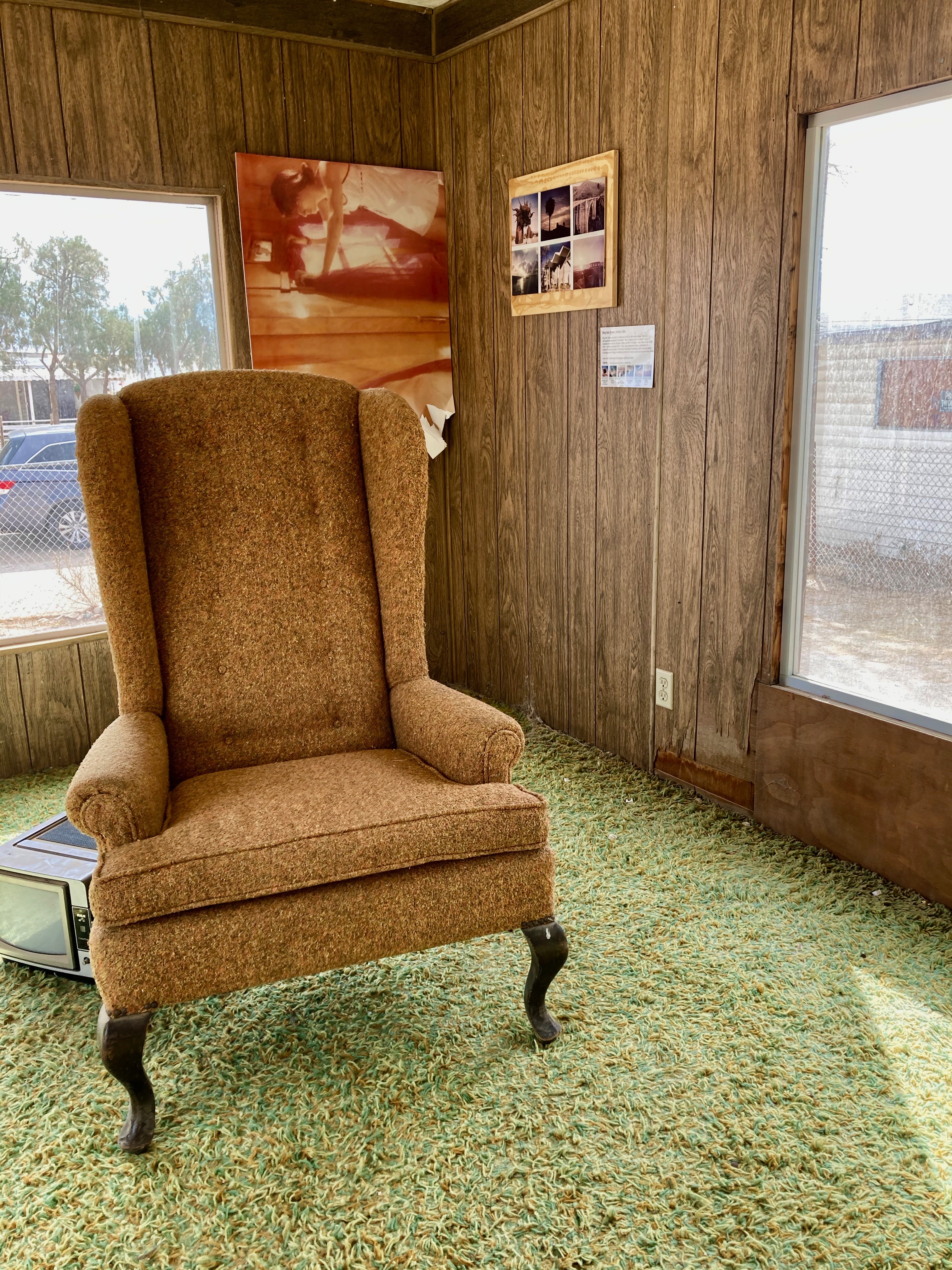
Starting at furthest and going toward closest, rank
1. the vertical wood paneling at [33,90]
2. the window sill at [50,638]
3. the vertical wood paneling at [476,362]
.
A: the vertical wood paneling at [476,362] → the window sill at [50,638] → the vertical wood paneling at [33,90]

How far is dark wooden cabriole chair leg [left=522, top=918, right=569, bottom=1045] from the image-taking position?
1834 millimetres

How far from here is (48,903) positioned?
6.71 ft

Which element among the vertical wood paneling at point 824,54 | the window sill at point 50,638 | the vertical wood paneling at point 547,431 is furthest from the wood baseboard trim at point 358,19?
the window sill at point 50,638

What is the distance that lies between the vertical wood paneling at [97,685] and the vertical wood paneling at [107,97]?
146 cm

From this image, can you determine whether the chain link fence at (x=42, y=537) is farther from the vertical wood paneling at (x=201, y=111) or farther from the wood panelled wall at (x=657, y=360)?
the wood panelled wall at (x=657, y=360)

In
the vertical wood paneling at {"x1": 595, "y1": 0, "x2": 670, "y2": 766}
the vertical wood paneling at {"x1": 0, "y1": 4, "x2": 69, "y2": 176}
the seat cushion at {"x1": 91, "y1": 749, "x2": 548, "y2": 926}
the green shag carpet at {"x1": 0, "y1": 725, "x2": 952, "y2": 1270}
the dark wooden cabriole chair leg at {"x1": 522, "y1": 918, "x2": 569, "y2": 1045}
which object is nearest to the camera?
the green shag carpet at {"x1": 0, "y1": 725, "x2": 952, "y2": 1270}

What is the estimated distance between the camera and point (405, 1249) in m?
1.46

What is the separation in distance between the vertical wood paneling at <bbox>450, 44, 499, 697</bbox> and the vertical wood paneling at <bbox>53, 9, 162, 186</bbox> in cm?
105

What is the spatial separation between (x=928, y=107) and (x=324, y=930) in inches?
80.5

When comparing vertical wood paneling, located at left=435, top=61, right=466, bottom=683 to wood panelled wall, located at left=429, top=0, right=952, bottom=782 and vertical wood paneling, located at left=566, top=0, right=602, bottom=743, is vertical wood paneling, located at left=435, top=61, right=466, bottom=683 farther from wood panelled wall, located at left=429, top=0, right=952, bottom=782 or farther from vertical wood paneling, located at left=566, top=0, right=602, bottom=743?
vertical wood paneling, located at left=566, top=0, right=602, bottom=743

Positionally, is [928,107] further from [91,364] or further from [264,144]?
[91,364]

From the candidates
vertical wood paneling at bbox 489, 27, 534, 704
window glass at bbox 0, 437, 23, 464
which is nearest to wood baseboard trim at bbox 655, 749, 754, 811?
vertical wood paneling at bbox 489, 27, 534, 704

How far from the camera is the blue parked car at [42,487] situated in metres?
3.13

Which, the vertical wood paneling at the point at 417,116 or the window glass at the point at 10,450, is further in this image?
the vertical wood paneling at the point at 417,116
